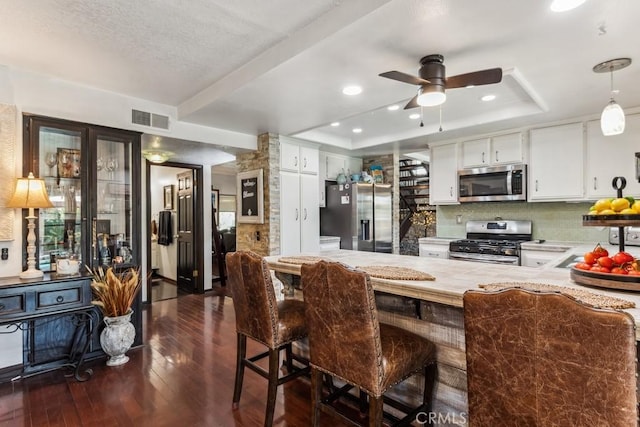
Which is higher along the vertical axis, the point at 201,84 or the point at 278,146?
the point at 201,84

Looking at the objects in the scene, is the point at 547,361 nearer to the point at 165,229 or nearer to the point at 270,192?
the point at 270,192

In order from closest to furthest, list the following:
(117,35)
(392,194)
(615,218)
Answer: (615,218), (117,35), (392,194)

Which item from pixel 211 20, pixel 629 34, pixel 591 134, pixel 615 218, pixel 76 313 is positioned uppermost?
pixel 211 20

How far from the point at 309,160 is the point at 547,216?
3.25 meters

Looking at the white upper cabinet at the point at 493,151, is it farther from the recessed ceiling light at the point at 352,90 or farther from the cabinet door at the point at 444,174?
the recessed ceiling light at the point at 352,90

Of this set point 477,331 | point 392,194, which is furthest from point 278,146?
point 477,331

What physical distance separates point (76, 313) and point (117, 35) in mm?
2247

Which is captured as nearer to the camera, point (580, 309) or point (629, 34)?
point (580, 309)

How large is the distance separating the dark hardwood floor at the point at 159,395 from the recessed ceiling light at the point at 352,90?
2428 millimetres

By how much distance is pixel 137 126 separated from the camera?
362 cm

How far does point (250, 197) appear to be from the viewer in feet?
15.8

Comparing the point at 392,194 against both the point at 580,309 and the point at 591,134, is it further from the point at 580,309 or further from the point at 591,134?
the point at 580,309

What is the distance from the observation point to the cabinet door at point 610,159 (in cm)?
361

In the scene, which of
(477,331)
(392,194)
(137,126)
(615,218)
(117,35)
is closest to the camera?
(477,331)
